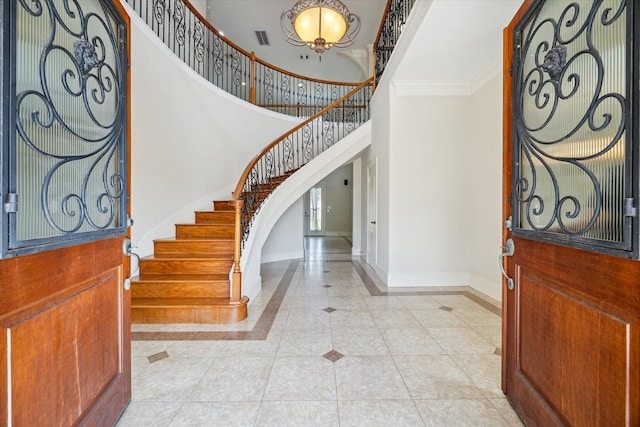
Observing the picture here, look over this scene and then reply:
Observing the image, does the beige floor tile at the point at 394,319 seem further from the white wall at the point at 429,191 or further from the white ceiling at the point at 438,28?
the white ceiling at the point at 438,28

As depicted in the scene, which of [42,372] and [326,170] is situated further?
[326,170]

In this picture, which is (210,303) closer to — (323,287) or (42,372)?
(323,287)

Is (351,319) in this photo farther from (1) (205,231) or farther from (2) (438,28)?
(2) (438,28)

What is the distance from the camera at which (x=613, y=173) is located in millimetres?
1057

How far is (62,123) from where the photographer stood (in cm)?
115

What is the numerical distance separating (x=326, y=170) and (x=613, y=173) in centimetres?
456

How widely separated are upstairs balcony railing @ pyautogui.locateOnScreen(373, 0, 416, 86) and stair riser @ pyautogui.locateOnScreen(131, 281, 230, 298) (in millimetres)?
3899

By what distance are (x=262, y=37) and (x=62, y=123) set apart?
8149mm

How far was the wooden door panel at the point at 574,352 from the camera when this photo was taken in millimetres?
1011

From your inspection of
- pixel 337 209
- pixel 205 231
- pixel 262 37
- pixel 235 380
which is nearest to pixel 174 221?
pixel 205 231

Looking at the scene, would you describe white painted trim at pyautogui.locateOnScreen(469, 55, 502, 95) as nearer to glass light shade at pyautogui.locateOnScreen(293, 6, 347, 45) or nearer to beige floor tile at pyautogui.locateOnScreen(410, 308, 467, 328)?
glass light shade at pyautogui.locateOnScreen(293, 6, 347, 45)

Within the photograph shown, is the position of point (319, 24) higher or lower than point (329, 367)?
higher

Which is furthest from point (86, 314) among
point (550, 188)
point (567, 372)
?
point (550, 188)

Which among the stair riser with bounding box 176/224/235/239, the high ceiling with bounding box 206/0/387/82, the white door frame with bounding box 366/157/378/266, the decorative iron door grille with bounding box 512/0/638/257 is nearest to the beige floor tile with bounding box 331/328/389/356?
the decorative iron door grille with bounding box 512/0/638/257
